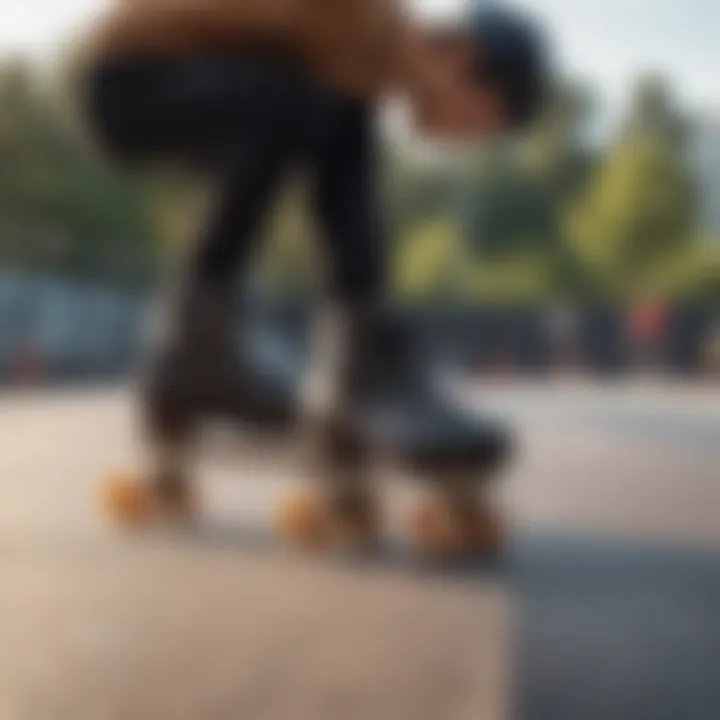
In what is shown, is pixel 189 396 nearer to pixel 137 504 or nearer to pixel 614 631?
pixel 137 504

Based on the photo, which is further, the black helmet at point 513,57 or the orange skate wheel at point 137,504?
the orange skate wheel at point 137,504

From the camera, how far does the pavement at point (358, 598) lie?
29 cm

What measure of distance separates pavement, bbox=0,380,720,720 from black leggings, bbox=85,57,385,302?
8cm

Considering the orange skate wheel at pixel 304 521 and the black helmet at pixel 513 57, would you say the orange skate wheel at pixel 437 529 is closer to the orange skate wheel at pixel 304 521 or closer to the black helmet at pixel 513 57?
the orange skate wheel at pixel 304 521

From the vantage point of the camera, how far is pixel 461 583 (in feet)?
1.32

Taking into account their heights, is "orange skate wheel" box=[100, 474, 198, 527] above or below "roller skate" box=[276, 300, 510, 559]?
below

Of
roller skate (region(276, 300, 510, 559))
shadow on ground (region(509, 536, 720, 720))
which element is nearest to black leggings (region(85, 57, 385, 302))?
roller skate (region(276, 300, 510, 559))

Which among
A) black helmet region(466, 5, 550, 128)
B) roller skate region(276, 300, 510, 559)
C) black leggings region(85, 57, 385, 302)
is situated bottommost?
roller skate region(276, 300, 510, 559)

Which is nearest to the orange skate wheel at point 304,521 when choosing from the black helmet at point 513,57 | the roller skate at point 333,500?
the roller skate at point 333,500

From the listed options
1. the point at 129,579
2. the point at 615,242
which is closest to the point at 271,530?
the point at 129,579

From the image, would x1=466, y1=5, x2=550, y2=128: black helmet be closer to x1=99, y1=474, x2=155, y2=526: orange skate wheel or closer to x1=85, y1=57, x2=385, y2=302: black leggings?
x1=85, y1=57, x2=385, y2=302: black leggings

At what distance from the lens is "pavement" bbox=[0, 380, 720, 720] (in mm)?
295

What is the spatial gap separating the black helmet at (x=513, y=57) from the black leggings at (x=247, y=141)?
5cm

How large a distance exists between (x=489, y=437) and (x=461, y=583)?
6 cm
